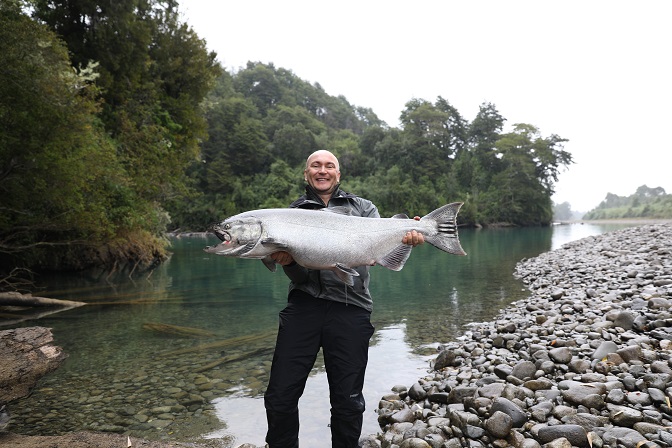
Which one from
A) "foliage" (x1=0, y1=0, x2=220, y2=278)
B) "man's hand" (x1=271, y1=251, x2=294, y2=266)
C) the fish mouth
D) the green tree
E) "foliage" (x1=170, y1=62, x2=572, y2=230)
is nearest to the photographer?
the fish mouth

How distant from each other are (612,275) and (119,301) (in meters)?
14.7

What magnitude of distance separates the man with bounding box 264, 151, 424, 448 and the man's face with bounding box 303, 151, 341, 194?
62cm

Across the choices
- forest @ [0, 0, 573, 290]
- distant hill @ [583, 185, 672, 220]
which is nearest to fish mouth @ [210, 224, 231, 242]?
forest @ [0, 0, 573, 290]

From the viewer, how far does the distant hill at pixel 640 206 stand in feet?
285

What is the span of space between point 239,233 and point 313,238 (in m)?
0.58

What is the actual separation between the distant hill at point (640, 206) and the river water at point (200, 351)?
89.5 metres

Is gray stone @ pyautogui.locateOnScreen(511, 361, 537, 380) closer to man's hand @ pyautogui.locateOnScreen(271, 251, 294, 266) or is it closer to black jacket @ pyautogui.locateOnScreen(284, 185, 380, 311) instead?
black jacket @ pyautogui.locateOnScreen(284, 185, 380, 311)

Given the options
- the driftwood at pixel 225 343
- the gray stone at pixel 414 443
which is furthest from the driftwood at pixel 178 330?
the gray stone at pixel 414 443

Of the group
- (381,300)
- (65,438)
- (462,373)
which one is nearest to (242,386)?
(65,438)

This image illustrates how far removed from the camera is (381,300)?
1284 cm

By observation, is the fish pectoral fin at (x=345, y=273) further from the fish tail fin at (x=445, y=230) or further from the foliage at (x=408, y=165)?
the foliage at (x=408, y=165)

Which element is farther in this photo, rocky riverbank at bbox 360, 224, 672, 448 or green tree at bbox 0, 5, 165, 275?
green tree at bbox 0, 5, 165, 275

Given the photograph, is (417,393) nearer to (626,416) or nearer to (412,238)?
(626,416)

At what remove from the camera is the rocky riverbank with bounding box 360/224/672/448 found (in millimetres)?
3652
